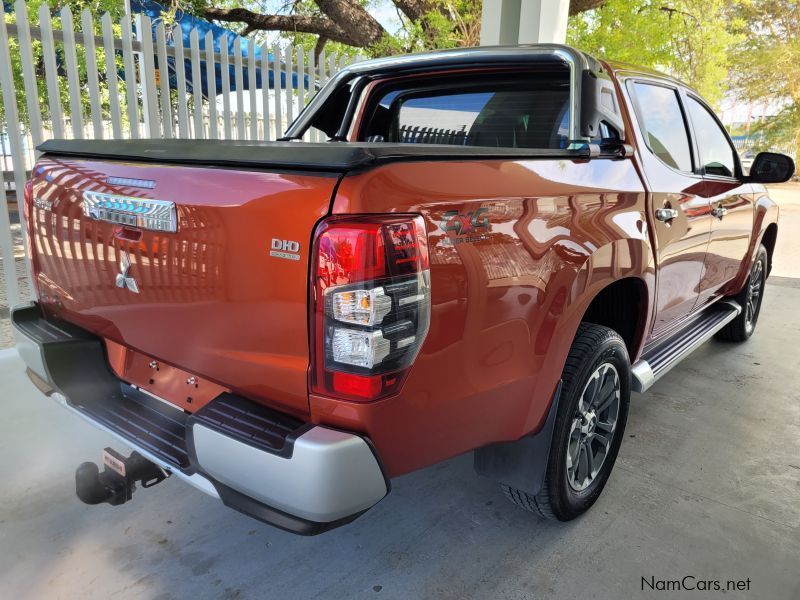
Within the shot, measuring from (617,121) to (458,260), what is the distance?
1.41 metres

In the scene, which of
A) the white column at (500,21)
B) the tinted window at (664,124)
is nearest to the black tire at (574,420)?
the tinted window at (664,124)

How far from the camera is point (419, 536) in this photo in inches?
101

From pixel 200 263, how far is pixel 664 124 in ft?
8.35

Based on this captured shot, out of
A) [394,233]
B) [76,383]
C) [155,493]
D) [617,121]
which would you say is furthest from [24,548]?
[617,121]

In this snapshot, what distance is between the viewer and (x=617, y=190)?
2490mm

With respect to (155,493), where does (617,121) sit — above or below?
above

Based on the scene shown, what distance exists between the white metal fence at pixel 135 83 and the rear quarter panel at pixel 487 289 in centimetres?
245

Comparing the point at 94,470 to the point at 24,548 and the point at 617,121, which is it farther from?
the point at 617,121

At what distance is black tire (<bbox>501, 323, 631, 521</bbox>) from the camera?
2.32m

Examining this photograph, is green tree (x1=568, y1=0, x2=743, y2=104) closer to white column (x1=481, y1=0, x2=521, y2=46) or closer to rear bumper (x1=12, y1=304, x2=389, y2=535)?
white column (x1=481, y1=0, x2=521, y2=46)

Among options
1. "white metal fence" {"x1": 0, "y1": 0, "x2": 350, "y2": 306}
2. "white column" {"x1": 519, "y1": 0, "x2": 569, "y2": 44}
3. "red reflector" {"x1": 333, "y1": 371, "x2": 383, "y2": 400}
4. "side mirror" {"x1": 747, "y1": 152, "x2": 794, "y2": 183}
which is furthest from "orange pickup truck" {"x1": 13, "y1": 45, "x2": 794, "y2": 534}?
"white column" {"x1": 519, "y1": 0, "x2": 569, "y2": 44}

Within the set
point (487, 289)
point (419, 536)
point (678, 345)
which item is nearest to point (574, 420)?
point (419, 536)

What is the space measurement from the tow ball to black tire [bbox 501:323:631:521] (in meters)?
1.33

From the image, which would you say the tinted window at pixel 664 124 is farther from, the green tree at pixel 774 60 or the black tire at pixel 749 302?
the green tree at pixel 774 60
